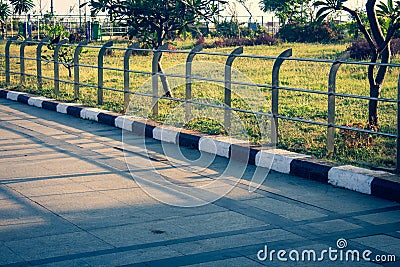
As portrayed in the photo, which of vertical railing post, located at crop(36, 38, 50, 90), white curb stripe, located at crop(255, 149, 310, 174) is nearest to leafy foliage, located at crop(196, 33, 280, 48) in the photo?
vertical railing post, located at crop(36, 38, 50, 90)

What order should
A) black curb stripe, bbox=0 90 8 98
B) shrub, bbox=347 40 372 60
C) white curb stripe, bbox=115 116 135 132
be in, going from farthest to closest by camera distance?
shrub, bbox=347 40 372 60 < black curb stripe, bbox=0 90 8 98 < white curb stripe, bbox=115 116 135 132

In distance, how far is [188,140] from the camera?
32.2 feet

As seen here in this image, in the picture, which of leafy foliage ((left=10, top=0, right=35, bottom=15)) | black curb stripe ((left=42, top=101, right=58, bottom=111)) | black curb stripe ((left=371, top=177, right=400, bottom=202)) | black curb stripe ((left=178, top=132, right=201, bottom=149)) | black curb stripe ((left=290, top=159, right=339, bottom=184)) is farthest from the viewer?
leafy foliage ((left=10, top=0, right=35, bottom=15))

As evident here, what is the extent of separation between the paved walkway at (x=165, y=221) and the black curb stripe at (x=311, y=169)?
10cm

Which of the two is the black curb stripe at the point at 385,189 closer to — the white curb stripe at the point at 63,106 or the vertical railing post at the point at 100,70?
the vertical railing post at the point at 100,70

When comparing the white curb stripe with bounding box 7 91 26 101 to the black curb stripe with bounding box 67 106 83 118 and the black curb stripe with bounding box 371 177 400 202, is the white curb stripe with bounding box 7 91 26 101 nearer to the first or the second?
the black curb stripe with bounding box 67 106 83 118

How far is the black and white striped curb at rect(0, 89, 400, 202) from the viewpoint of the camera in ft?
23.6

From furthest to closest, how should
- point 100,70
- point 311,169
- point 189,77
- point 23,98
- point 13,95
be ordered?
1. point 13,95
2. point 23,98
3. point 100,70
4. point 189,77
5. point 311,169

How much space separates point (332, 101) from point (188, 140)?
82.3 inches

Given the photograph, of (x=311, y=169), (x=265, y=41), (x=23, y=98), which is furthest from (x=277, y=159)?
(x=265, y=41)

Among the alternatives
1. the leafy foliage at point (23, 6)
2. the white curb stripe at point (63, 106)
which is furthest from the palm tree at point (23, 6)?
the white curb stripe at point (63, 106)

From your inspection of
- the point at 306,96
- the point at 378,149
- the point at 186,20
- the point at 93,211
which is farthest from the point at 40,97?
the point at 93,211

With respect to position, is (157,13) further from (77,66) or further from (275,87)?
(275,87)

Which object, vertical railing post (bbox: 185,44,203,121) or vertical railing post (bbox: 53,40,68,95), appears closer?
vertical railing post (bbox: 185,44,203,121)
